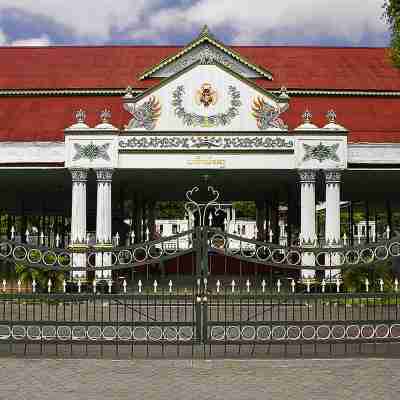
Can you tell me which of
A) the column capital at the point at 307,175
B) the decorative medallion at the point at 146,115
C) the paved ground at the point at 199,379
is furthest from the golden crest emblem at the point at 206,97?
the paved ground at the point at 199,379

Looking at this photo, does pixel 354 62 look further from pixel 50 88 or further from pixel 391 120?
pixel 50 88

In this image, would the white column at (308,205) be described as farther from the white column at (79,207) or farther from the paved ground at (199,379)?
the paved ground at (199,379)

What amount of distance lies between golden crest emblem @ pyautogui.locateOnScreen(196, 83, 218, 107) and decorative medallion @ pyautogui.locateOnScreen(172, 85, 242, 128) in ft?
0.25

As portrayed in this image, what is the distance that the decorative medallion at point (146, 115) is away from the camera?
16.0 m

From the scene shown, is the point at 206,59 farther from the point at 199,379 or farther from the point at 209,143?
the point at 199,379

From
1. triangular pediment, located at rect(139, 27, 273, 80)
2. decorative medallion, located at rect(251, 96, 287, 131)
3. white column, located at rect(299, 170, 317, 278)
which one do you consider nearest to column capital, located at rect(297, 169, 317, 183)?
white column, located at rect(299, 170, 317, 278)

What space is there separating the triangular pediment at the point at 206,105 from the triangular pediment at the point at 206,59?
1.60 ft

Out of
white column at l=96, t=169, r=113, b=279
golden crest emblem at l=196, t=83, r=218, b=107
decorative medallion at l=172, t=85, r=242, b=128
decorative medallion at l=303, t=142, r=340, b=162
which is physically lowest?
white column at l=96, t=169, r=113, b=279

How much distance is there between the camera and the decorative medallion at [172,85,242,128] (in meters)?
16.0

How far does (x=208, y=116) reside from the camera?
52.7ft

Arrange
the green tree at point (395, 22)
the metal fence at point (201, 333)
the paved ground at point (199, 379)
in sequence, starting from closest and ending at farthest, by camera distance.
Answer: the paved ground at point (199, 379)
the metal fence at point (201, 333)
the green tree at point (395, 22)

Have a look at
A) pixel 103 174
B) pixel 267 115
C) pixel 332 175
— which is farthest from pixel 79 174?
pixel 332 175

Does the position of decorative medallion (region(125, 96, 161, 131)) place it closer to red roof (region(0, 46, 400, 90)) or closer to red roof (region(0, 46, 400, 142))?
red roof (region(0, 46, 400, 142))

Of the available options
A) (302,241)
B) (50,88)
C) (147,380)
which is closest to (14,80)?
(50,88)
